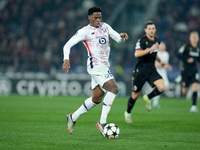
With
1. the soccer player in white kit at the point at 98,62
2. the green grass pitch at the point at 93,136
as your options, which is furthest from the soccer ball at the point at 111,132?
the soccer player in white kit at the point at 98,62

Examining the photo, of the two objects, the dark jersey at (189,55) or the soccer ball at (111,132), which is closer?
the soccer ball at (111,132)

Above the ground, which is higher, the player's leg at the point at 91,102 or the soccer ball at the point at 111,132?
the player's leg at the point at 91,102

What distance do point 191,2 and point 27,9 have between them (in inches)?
407

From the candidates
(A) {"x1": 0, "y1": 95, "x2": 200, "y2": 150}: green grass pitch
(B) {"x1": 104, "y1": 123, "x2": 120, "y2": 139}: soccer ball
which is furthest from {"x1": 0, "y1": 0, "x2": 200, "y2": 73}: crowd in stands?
(B) {"x1": 104, "y1": 123, "x2": 120, "y2": 139}: soccer ball

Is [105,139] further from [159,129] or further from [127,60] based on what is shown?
[127,60]

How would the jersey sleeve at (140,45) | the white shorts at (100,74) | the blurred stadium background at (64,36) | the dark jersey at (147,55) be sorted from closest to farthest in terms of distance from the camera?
the white shorts at (100,74) < the jersey sleeve at (140,45) < the dark jersey at (147,55) < the blurred stadium background at (64,36)

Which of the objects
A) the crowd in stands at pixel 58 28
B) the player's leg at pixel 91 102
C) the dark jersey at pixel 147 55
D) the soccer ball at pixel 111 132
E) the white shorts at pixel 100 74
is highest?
the crowd in stands at pixel 58 28

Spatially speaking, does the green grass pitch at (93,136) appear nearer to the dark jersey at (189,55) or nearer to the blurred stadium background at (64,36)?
the dark jersey at (189,55)

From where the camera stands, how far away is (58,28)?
82.5 ft

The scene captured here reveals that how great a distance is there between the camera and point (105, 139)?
7.11 m

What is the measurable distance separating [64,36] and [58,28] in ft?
3.24

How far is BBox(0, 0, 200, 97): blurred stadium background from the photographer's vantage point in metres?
22.2

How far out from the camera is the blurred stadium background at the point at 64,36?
2225 cm

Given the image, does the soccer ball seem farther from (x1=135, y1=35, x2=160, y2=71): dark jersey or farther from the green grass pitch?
(x1=135, y1=35, x2=160, y2=71): dark jersey
